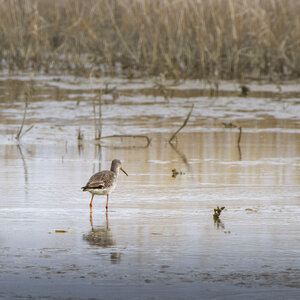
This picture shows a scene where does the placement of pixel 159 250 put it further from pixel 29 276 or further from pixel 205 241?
pixel 29 276

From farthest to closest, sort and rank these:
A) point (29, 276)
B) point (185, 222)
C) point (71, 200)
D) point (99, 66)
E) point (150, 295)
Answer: point (99, 66), point (71, 200), point (185, 222), point (29, 276), point (150, 295)

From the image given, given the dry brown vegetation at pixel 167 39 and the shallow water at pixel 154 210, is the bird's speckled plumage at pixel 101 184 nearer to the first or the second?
the shallow water at pixel 154 210

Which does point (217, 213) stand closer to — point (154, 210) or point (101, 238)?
point (154, 210)

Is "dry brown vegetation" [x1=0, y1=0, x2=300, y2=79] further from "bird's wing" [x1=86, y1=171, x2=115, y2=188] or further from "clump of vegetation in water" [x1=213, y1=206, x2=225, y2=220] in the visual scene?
"clump of vegetation in water" [x1=213, y1=206, x2=225, y2=220]

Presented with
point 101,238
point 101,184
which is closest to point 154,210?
point 101,184

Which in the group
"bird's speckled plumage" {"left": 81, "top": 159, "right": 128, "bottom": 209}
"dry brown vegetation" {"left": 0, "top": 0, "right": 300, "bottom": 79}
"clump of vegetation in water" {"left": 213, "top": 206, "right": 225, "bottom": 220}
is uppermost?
"dry brown vegetation" {"left": 0, "top": 0, "right": 300, "bottom": 79}

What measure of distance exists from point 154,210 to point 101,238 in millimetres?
1014

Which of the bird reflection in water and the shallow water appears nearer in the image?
the shallow water

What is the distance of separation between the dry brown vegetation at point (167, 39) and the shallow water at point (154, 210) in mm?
4908

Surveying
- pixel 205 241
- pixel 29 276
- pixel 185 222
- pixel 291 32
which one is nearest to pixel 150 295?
pixel 29 276

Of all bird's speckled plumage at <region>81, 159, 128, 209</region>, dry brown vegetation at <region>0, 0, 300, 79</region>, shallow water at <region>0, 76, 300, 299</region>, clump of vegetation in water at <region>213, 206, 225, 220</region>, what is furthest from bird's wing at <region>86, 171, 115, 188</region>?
dry brown vegetation at <region>0, 0, 300, 79</region>

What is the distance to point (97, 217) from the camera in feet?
22.0

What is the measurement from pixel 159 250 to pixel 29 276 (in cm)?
95

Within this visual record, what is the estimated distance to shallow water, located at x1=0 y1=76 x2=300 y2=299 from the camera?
4926mm
